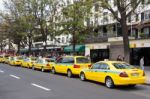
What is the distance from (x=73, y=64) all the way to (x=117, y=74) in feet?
24.4

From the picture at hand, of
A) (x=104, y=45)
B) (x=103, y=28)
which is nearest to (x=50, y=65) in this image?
(x=104, y=45)

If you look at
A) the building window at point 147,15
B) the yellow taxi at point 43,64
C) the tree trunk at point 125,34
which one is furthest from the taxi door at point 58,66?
the building window at point 147,15

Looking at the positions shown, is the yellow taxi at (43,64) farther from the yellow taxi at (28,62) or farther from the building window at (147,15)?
the building window at (147,15)

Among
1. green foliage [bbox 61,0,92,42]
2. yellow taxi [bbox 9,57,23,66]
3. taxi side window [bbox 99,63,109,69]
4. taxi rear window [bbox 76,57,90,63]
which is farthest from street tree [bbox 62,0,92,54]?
taxi side window [bbox 99,63,109,69]

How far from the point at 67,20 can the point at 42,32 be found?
10144mm

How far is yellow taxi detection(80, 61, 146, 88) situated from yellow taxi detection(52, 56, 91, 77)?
424 centimetres

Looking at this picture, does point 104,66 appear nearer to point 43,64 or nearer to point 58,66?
point 58,66

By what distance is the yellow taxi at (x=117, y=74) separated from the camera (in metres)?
15.9

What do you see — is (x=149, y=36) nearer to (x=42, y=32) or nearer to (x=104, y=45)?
(x=104, y=45)

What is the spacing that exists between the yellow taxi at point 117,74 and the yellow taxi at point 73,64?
4.24 metres

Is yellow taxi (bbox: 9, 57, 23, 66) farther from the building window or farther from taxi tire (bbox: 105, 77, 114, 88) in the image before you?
taxi tire (bbox: 105, 77, 114, 88)

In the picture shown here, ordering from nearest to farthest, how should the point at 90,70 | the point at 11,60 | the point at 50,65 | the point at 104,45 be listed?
1. the point at 90,70
2. the point at 50,65
3. the point at 11,60
4. the point at 104,45

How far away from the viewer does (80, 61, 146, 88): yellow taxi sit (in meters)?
15.9

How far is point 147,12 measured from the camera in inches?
1766
